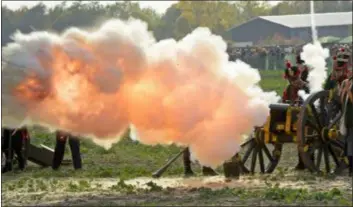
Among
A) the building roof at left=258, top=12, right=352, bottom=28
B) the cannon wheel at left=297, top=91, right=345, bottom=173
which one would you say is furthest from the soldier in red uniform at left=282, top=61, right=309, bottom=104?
the building roof at left=258, top=12, right=352, bottom=28

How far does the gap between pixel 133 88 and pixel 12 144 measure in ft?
12.7

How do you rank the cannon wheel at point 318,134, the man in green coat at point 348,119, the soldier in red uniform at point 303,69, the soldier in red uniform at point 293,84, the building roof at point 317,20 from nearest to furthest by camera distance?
the cannon wheel at point 318,134
the man in green coat at point 348,119
the soldier in red uniform at point 293,84
the soldier in red uniform at point 303,69
the building roof at point 317,20

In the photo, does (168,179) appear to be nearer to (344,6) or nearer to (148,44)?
(148,44)

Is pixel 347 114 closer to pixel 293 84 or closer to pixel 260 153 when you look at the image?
pixel 260 153

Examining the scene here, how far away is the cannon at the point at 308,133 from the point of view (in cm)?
1504

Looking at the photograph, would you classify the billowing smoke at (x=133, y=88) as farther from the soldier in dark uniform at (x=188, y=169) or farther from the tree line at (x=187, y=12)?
the tree line at (x=187, y=12)

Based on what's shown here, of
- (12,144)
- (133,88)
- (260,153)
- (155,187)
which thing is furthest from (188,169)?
(12,144)

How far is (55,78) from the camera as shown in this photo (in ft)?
44.8

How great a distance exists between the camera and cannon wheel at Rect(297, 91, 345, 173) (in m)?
14.9

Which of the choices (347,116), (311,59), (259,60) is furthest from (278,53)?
(347,116)

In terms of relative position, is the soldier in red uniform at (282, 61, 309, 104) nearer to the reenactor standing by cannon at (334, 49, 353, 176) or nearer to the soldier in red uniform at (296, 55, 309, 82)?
the soldier in red uniform at (296, 55, 309, 82)

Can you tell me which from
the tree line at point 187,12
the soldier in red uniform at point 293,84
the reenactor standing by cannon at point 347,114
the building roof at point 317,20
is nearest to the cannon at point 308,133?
the reenactor standing by cannon at point 347,114

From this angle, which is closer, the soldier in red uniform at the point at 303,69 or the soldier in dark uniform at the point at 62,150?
the soldier in dark uniform at the point at 62,150

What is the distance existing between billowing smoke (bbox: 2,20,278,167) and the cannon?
0.65 m
